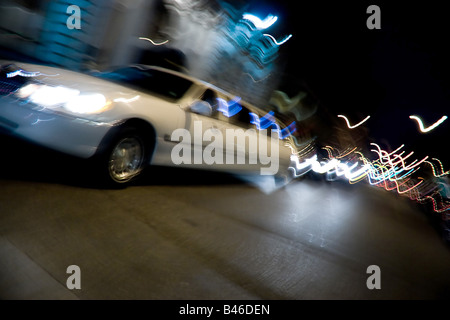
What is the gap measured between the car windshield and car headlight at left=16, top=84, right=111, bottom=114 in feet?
2.95

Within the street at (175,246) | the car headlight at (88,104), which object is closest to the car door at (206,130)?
the street at (175,246)

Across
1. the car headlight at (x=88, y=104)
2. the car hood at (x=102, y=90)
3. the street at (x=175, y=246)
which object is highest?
the car hood at (x=102, y=90)

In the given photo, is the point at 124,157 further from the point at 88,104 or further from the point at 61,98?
the point at 61,98

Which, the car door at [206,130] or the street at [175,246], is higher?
the car door at [206,130]

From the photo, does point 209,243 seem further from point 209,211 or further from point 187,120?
point 187,120

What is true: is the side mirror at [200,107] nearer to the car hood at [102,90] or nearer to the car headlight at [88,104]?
the car hood at [102,90]

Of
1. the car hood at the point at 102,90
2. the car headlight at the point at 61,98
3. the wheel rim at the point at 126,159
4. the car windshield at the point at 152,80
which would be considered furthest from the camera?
the car windshield at the point at 152,80

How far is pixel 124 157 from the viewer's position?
12.8 ft

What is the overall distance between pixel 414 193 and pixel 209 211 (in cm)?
1377

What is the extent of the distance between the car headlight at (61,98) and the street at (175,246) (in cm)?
90

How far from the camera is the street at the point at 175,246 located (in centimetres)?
221

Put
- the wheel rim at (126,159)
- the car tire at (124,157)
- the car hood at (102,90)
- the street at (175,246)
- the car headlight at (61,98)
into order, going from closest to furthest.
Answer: the street at (175,246), the car headlight at (61,98), the car hood at (102,90), the car tire at (124,157), the wheel rim at (126,159)
